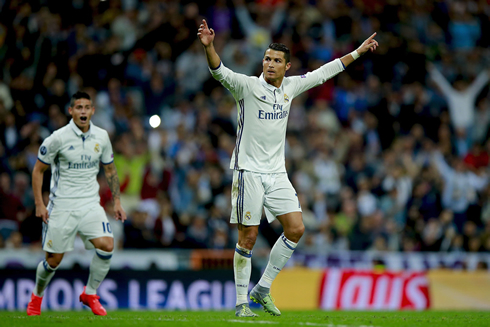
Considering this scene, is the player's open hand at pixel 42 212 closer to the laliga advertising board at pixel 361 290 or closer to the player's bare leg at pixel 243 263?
the player's bare leg at pixel 243 263

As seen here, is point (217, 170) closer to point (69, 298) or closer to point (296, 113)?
point (296, 113)

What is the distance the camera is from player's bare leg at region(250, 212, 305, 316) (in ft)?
27.0

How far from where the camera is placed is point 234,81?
808cm

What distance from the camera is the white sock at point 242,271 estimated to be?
8.21 metres

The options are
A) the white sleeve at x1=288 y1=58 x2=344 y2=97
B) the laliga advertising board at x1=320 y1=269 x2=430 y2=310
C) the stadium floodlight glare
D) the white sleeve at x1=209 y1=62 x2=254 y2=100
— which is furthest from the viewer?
the stadium floodlight glare

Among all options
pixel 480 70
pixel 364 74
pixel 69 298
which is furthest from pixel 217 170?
pixel 480 70

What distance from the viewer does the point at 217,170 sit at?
15406 mm

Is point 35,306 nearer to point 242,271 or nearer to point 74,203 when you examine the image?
point 74,203

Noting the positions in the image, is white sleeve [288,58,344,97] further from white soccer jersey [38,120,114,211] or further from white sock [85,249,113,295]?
white sock [85,249,113,295]

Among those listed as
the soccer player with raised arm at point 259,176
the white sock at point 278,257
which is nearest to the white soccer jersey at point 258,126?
the soccer player with raised arm at point 259,176

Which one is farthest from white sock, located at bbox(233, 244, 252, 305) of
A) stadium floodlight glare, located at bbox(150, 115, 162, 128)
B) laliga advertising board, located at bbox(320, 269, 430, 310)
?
stadium floodlight glare, located at bbox(150, 115, 162, 128)

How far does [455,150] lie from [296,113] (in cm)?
431

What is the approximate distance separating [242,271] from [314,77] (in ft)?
8.20

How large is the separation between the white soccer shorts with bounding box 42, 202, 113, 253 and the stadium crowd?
439cm
